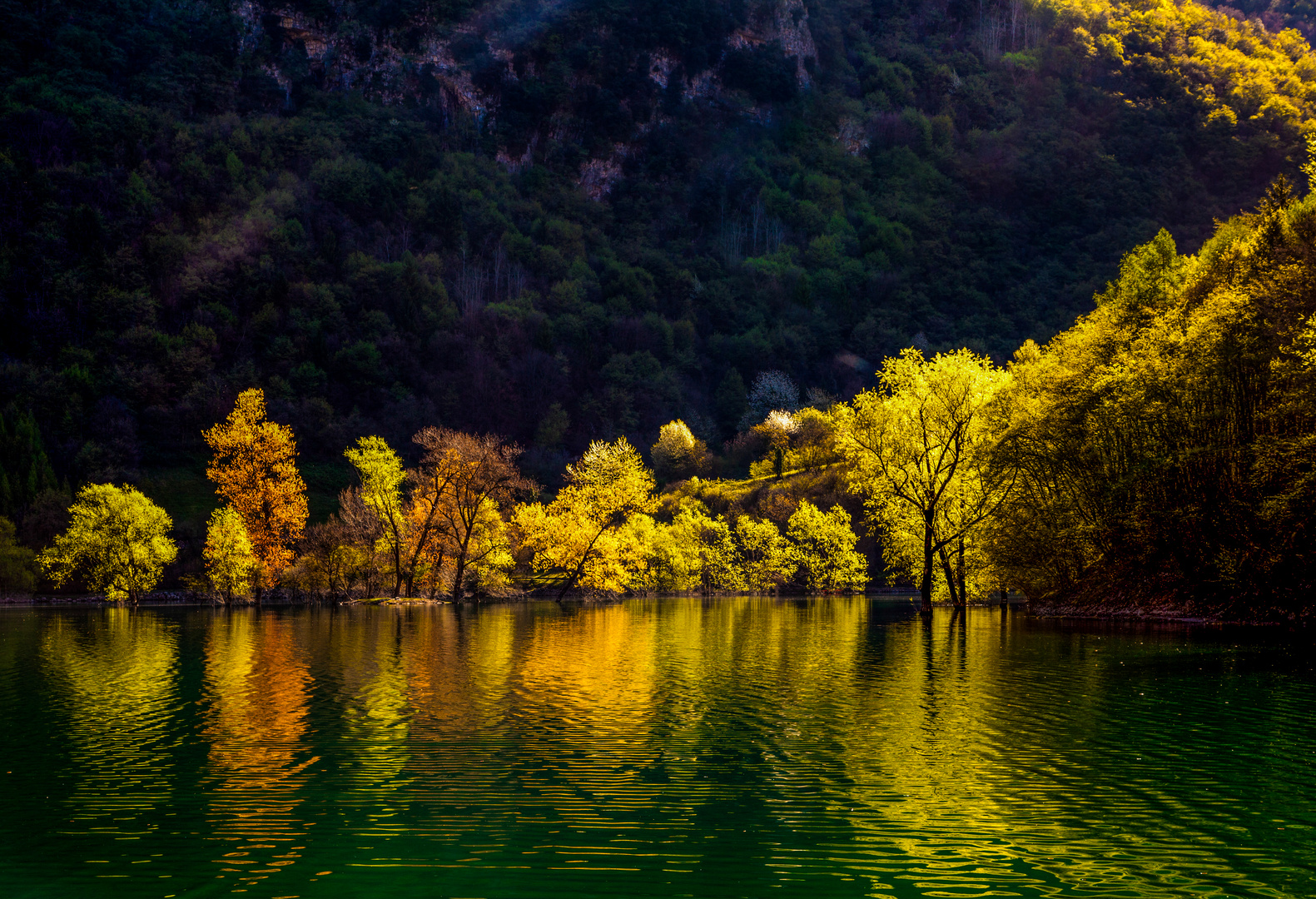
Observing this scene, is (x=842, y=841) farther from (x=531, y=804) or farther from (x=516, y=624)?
(x=516, y=624)

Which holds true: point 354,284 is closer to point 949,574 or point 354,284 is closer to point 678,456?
point 678,456

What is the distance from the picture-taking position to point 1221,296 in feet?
142

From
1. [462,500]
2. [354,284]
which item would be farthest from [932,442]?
[354,284]

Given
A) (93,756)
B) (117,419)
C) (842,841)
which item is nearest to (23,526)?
(117,419)

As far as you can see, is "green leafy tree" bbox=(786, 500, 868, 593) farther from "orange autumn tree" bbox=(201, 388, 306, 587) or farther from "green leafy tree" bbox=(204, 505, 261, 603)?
"green leafy tree" bbox=(204, 505, 261, 603)

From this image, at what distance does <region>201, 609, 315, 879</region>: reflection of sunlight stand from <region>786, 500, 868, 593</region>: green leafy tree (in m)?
62.4

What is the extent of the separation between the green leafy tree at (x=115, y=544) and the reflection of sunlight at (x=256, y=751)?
43335mm

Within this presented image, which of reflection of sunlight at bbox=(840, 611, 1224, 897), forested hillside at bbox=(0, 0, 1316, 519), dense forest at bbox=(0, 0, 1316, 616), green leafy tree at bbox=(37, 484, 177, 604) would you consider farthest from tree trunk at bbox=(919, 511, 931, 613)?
forested hillside at bbox=(0, 0, 1316, 519)

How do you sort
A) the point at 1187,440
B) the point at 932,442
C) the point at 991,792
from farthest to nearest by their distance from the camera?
the point at 932,442 < the point at 1187,440 < the point at 991,792

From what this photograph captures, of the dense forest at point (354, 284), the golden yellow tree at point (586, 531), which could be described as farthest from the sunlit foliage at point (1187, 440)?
the dense forest at point (354, 284)

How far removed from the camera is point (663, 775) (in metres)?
18.0

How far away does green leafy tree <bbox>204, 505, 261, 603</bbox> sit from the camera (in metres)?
75.8

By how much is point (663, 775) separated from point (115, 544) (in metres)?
73.1

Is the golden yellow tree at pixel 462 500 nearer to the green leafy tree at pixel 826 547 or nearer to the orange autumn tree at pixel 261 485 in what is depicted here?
the orange autumn tree at pixel 261 485
